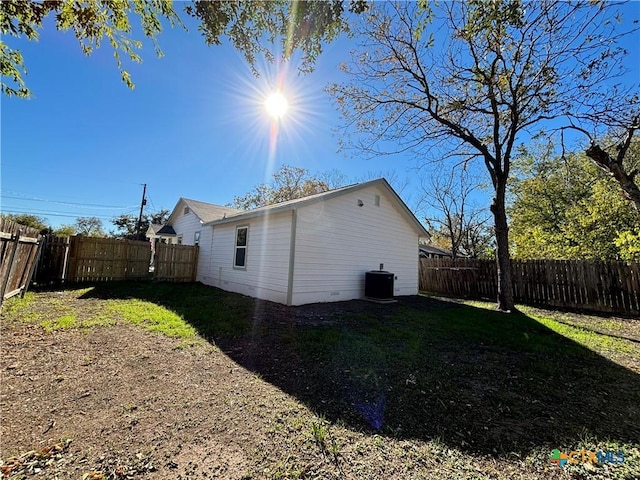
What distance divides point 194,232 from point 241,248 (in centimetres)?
615

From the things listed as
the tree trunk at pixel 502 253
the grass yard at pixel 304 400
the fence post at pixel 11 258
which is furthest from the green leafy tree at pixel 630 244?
the fence post at pixel 11 258

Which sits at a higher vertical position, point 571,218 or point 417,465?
point 571,218

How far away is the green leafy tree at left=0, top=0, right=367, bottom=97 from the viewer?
11.6ft

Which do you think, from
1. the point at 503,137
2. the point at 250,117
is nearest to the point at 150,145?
the point at 250,117

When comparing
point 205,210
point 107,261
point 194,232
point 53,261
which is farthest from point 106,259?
point 205,210

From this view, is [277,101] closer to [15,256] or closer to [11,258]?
[11,258]

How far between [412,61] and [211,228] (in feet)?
33.0

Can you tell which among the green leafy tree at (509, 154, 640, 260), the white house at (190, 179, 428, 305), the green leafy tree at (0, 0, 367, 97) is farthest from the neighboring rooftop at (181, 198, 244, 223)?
the green leafy tree at (509, 154, 640, 260)

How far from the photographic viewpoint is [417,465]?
1.98 m

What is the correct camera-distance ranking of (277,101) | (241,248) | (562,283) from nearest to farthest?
(277,101)
(562,283)
(241,248)

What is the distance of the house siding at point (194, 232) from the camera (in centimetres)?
1284

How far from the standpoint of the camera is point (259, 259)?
907cm

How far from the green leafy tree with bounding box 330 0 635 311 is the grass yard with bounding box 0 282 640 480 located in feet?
17.6

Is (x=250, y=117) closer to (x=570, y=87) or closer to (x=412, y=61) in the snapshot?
(x=412, y=61)
